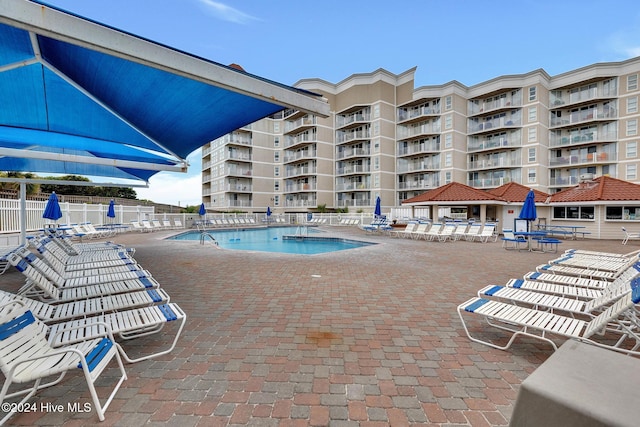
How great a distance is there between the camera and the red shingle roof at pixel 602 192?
1598 cm

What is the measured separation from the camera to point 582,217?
1773 cm

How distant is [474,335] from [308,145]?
41133mm

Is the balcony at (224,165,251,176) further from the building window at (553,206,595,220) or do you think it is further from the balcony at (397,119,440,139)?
the building window at (553,206,595,220)

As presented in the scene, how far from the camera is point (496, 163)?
33969 millimetres

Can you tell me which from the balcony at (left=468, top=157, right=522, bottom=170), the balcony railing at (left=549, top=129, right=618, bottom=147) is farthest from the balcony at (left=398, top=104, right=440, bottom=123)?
the balcony railing at (left=549, top=129, right=618, bottom=147)

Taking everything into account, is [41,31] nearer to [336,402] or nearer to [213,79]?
[213,79]

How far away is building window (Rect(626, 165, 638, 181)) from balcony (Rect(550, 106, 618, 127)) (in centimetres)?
487

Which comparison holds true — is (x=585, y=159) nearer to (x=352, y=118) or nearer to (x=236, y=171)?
(x=352, y=118)

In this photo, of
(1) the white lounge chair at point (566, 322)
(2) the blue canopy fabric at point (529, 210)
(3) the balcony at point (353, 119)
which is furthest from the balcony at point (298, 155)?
(1) the white lounge chair at point (566, 322)

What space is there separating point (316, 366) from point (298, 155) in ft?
138

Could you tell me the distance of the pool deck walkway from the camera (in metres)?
2.29

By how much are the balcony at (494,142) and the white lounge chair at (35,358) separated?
38805mm

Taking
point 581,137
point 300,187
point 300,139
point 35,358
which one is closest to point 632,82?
point 581,137

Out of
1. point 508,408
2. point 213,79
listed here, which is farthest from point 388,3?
point 508,408
